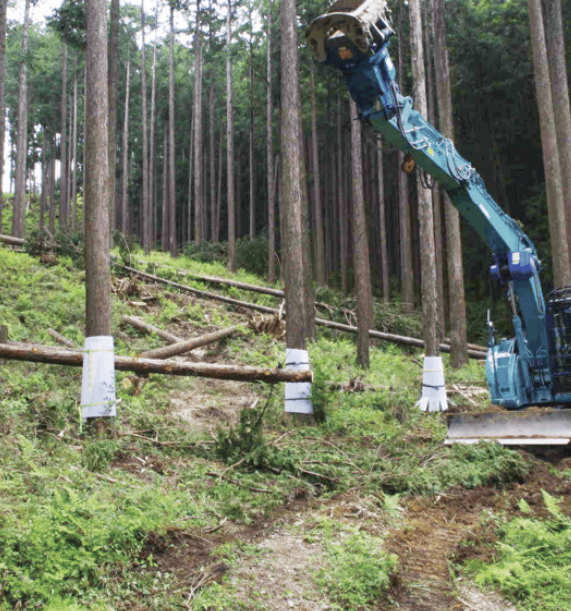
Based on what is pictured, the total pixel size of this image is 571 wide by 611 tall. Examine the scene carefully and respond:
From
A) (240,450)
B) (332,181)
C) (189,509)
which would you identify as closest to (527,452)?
(240,450)

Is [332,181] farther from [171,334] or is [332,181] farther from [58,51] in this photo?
[171,334]

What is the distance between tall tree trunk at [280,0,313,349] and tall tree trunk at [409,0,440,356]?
3640mm

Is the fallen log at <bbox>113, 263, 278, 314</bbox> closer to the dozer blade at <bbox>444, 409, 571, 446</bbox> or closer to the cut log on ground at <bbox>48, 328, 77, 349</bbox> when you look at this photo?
the cut log on ground at <bbox>48, 328, 77, 349</bbox>

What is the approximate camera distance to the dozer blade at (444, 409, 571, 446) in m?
8.89

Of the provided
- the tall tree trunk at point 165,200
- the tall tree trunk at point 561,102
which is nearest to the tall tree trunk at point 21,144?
the tall tree trunk at point 165,200

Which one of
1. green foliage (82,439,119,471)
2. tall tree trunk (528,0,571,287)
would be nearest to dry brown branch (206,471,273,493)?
green foliage (82,439,119,471)

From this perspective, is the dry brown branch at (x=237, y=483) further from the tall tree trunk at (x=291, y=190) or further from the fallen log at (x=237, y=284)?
the fallen log at (x=237, y=284)

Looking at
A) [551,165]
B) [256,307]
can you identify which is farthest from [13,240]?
[551,165]

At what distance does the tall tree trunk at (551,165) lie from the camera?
1459cm

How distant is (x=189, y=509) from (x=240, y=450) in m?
2.18

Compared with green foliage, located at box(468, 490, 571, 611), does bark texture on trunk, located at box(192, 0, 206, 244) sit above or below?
above

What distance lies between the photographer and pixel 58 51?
47.2 m

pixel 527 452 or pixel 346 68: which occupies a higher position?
pixel 346 68

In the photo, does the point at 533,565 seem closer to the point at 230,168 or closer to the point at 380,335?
the point at 380,335
